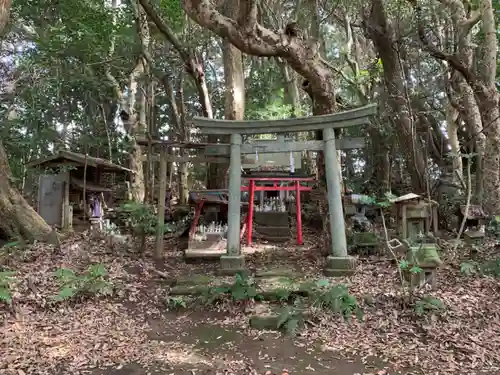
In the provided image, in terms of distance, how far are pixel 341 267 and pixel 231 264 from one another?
1.98 meters

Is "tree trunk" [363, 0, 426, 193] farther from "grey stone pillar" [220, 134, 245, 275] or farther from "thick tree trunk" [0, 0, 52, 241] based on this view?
"thick tree trunk" [0, 0, 52, 241]

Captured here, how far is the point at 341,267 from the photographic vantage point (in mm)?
6906

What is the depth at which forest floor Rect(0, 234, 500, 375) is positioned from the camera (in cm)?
400

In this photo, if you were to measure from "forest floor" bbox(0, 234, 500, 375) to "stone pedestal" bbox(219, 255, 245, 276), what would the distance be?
3.83 feet

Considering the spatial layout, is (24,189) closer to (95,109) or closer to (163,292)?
(95,109)

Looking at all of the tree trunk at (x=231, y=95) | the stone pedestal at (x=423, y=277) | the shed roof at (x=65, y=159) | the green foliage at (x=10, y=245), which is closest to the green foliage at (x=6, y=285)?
the green foliage at (x=10, y=245)

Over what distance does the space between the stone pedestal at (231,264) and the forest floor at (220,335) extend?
117 centimetres

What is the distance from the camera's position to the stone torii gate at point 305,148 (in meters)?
7.04

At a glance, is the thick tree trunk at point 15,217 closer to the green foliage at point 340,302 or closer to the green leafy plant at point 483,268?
the green foliage at point 340,302

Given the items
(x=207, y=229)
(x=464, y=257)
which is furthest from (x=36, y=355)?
(x=464, y=257)

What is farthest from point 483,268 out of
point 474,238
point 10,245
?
point 10,245

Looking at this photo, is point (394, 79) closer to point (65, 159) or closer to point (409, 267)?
point (409, 267)

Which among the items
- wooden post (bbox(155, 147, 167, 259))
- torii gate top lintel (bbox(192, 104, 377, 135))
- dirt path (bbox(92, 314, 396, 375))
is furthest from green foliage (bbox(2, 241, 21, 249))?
torii gate top lintel (bbox(192, 104, 377, 135))

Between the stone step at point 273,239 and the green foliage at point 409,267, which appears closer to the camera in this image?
the green foliage at point 409,267
